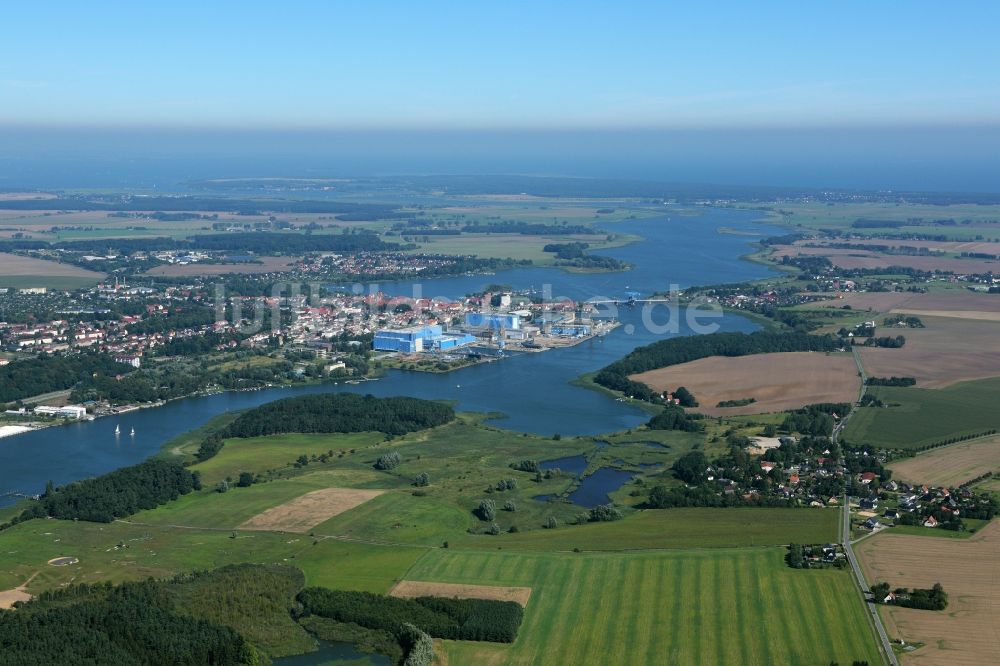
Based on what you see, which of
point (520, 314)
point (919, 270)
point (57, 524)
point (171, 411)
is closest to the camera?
point (57, 524)

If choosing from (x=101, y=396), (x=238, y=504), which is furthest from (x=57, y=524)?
(x=101, y=396)

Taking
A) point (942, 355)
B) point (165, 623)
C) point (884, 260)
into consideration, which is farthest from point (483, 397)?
point (884, 260)

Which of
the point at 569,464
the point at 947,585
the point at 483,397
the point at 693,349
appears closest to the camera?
the point at 947,585

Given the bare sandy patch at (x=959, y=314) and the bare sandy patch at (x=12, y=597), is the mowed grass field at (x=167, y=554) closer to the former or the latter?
the bare sandy patch at (x=12, y=597)

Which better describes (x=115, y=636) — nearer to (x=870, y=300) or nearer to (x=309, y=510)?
(x=309, y=510)

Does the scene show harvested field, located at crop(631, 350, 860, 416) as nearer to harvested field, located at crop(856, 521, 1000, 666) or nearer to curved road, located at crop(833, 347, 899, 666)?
curved road, located at crop(833, 347, 899, 666)

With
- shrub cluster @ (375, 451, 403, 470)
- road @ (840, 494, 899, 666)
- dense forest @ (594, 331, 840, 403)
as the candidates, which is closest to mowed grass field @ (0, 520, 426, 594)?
shrub cluster @ (375, 451, 403, 470)

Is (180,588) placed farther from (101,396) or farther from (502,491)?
(101,396)
